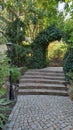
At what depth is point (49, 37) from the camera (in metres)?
15.6

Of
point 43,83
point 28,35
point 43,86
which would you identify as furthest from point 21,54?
point 43,86

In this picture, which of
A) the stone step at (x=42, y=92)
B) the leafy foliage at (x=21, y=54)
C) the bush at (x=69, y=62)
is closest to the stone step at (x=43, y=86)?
the stone step at (x=42, y=92)

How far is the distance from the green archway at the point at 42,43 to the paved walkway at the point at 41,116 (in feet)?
22.6

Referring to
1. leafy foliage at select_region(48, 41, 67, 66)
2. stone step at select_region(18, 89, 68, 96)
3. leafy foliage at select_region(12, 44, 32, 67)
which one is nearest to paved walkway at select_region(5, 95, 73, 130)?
stone step at select_region(18, 89, 68, 96)

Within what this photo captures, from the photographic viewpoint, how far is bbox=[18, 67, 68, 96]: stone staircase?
11609 millimetres

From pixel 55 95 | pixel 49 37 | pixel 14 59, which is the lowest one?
pixel 55 95

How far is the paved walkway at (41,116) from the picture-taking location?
6.27m

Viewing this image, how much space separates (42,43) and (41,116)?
922 cm

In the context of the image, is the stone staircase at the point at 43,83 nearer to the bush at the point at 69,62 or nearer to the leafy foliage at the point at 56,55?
the bush at the point at 69,62

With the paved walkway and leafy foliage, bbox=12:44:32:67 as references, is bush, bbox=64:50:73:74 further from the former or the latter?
the paved walkway

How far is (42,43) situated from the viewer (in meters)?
16.0

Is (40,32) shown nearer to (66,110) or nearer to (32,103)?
(32,103)

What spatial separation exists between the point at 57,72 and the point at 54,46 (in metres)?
5.98

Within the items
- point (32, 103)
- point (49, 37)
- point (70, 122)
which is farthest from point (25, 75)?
point (70, 122)
